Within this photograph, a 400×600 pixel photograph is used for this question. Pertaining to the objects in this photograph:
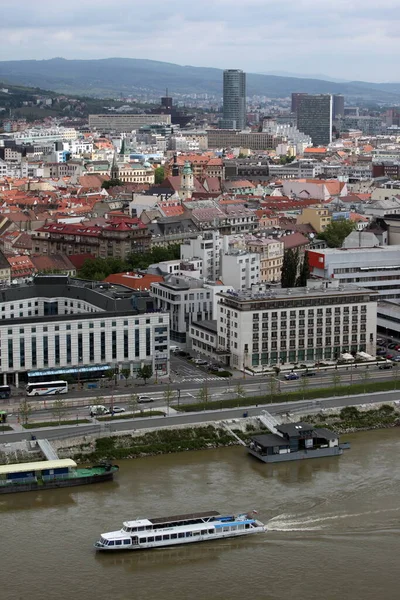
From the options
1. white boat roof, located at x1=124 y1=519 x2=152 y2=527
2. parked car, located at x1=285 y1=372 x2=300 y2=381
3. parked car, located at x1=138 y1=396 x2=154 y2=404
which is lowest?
parked car, located at x1=285 y1=372 x2=300 y2=381

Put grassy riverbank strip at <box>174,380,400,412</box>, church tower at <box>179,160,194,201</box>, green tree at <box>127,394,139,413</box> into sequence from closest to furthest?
green tree at <box>127,394,139,413</box>
grassy riverbank strip at <box>174,380,400,412</box>
church tower at <box>179,160,194,201</box>

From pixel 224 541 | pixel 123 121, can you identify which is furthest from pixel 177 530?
pixel 123 121

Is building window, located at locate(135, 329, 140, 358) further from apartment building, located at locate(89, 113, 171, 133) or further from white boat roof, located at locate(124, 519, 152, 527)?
apartment building, located at locate(89, 113, 171, 133)

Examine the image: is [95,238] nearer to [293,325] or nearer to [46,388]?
[293,325]

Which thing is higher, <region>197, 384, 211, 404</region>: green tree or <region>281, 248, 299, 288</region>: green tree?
<region>281, 248, 299, 288</region>: green tree

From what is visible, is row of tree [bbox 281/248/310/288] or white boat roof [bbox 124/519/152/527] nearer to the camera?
white boat roof [bbox 124/519/152/527]

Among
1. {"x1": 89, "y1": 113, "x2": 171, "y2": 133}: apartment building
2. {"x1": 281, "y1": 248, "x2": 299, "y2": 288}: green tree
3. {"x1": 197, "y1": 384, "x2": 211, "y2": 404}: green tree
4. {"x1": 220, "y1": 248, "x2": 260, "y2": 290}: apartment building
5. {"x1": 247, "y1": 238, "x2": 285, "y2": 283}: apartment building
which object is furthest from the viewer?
{"x1": 89, "y1": 113, "x2": 171, "y2": 133}: apartment building

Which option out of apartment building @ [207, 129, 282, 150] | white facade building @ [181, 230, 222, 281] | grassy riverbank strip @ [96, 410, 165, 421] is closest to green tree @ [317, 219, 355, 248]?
white facade building @ [181, 230, 222, 281]
